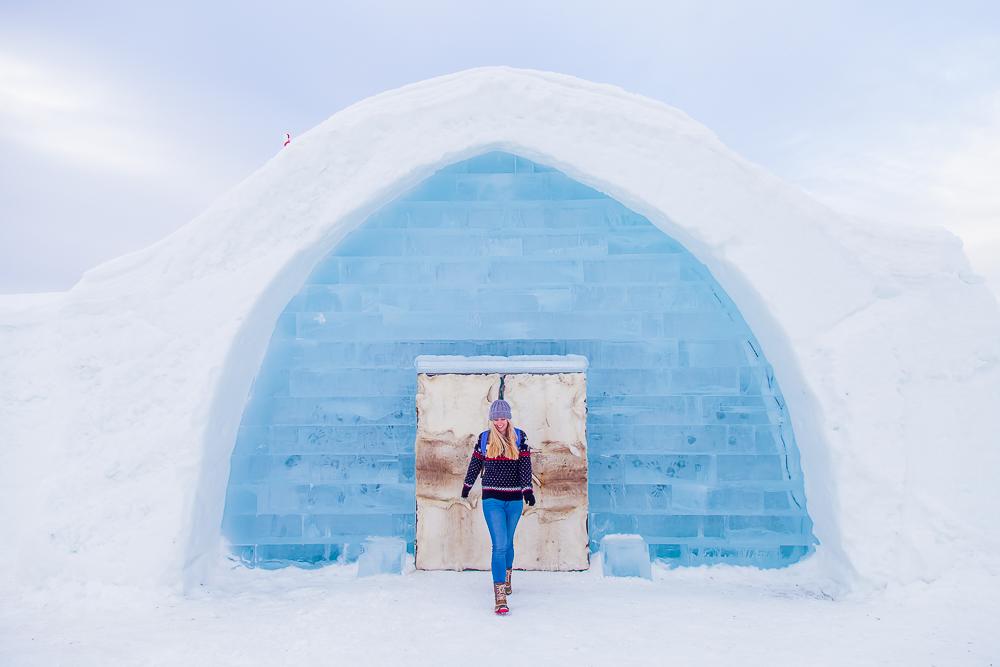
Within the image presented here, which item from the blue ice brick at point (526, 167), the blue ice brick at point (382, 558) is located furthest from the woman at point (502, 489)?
the blue ice brick at point (526, 167)

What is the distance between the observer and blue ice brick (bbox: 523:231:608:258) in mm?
5719

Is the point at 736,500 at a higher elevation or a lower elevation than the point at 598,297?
lower

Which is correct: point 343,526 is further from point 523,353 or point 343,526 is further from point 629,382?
point 629,382

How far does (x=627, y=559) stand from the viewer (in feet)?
17.6

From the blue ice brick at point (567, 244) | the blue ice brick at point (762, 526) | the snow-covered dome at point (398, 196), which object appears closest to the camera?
the snow-covered dome at point (398, 196)

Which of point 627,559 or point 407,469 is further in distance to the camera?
point 407,469

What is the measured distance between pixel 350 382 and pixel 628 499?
2.76 metres

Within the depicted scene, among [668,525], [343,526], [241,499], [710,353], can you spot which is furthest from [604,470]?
[241,499]

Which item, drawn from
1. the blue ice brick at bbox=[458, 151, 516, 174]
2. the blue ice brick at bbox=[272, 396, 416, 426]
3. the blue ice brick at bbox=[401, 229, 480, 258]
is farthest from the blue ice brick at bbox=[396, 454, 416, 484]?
the blue ice brick at bbox=[458, 151, 516, 174]

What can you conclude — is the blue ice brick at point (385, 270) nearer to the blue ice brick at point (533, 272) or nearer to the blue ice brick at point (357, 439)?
the blue ice brick at point (533, 272)

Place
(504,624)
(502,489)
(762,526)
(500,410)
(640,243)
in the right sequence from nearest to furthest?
(504,624), (502,489), (500,410), (762,526), (640,243)

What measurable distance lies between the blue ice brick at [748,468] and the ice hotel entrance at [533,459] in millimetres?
1268

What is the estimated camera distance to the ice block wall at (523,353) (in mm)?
5555

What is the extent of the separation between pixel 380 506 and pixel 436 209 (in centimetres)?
279
